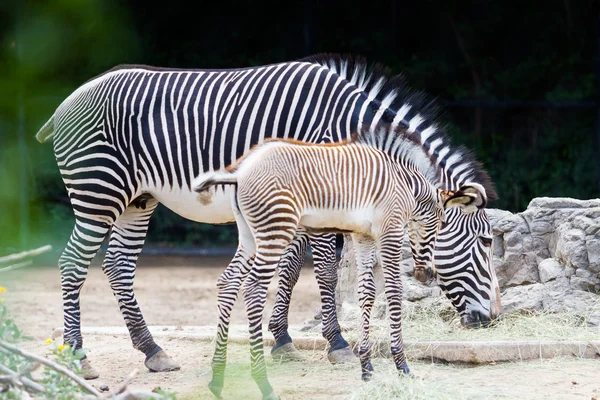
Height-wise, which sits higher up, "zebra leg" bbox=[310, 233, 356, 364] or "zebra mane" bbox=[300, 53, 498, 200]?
"zebra mane" bbox=[300, 53, 498, 200]

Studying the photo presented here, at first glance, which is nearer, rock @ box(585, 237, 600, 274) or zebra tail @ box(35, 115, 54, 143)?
rock @ box(585, 237, 600, 274)

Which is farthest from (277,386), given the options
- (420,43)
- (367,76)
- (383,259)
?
(420,43)

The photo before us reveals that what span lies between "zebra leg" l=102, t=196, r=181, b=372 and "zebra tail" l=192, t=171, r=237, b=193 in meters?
1.47

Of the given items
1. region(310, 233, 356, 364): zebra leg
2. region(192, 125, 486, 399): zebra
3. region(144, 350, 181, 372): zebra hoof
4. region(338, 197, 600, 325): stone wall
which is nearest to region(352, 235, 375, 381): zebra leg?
region(192, 125, 486, 399): zebra

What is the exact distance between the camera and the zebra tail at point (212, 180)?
150 inches

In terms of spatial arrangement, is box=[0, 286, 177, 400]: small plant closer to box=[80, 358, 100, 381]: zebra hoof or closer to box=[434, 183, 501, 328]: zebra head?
box=[80, 358, 100, 381]: zebra hoof

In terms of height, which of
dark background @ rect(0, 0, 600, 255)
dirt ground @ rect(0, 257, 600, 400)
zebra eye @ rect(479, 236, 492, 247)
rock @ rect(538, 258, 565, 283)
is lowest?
dirt ground @ rect(0, 257, 600, 400)

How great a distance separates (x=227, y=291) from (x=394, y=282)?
34.5 inches

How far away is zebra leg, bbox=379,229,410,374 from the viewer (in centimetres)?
408

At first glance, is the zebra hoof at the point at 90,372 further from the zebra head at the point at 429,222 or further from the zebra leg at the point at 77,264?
the zebra head at the point at 429,222

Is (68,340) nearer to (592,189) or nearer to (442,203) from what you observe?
(442,203)

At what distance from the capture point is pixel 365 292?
4.17m

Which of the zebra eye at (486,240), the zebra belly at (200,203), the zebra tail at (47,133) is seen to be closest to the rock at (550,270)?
the zebra eye at (486,240)

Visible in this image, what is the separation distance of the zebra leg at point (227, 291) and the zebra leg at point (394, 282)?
71cm
